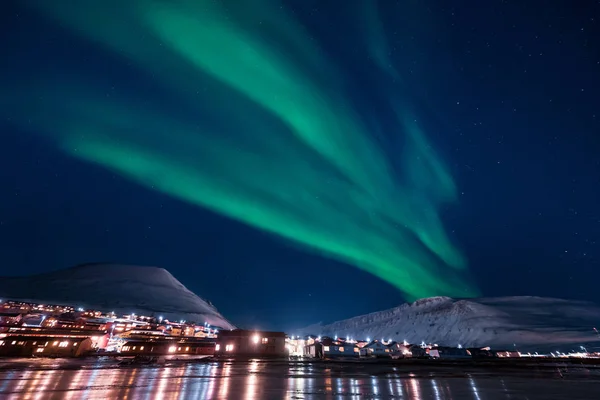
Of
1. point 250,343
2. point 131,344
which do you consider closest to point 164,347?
point 131,344

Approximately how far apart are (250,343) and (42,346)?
4544 cm

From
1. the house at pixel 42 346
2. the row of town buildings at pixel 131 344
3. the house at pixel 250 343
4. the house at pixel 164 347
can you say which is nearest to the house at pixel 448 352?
the row of town buildings at pixel 131 344

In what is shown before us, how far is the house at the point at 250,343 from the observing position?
85.5 meters

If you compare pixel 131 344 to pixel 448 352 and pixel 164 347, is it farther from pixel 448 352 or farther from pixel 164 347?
pixel 448 352

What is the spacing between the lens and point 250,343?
8688 centimetres

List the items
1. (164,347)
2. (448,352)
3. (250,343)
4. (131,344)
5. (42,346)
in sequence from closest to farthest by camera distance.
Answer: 1. (42,346)
2. (131,344)
3. (164,347)
4. (250,343)
5. (448,352)

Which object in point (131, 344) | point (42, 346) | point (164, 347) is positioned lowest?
point (42, 346)

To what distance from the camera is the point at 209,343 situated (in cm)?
9600

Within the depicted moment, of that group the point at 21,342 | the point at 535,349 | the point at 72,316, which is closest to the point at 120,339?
the point at 21,342

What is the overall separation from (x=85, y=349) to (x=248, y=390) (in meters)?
67.0

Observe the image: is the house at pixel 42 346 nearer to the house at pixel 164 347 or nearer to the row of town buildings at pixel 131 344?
the row of town buildings at pixel 131 344

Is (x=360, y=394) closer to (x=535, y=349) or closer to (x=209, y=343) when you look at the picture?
(x=209, y=343)

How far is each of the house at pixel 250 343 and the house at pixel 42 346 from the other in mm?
32169

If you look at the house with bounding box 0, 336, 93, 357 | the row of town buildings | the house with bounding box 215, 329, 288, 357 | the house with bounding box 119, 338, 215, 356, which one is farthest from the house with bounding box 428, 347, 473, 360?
the house with bounding box 0, 336, 93, 357
